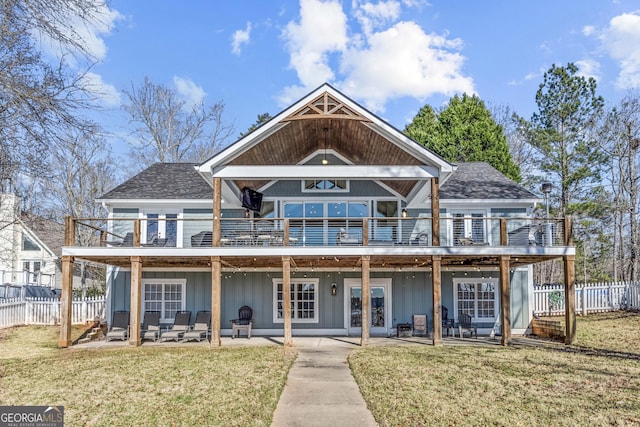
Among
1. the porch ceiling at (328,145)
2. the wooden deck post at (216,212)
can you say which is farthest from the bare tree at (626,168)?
the wooden deck post at (216,212)

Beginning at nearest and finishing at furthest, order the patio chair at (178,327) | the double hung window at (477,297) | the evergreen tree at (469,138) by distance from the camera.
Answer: the patio chair at (178,327) → the double hung window at (477,297) → the evergreen tree at (469,138)

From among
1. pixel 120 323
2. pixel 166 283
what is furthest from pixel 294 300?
pixel 120 323

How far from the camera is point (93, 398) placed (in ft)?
25.9

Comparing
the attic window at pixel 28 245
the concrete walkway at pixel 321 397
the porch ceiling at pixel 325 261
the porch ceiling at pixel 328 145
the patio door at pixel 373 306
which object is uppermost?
the porch ceiling at pixel 328 145

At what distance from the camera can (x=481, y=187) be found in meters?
18.7

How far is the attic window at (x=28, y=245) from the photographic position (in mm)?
31653

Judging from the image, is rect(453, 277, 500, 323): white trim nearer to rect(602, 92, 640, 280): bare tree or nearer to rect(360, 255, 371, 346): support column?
rect(360, 255, 371, 346): support column

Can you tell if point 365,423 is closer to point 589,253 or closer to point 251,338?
point 251,338

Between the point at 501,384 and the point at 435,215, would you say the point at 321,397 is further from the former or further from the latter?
the point at 435,215

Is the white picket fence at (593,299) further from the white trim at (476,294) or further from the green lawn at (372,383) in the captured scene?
the green lawn at (372,383)

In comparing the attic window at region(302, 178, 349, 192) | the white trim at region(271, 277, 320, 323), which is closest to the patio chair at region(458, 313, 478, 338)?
the white trim at region(271, 277, 320, 323)

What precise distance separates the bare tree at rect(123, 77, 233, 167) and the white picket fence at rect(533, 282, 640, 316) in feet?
78.7

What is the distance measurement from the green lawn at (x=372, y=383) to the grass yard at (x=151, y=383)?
0.08 feet

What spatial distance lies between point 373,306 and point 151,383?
10.2 m
